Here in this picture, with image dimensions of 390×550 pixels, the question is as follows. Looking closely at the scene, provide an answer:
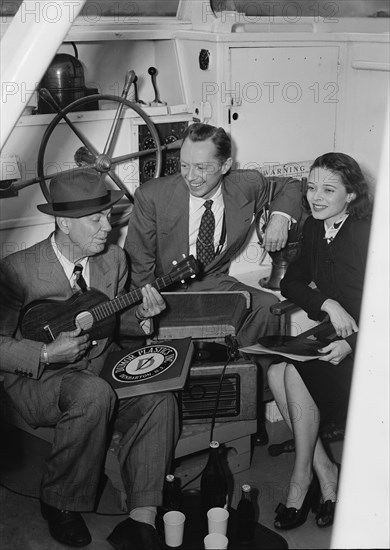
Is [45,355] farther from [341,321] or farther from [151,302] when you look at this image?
[341,321]

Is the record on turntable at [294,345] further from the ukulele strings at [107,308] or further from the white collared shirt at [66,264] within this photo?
the white collared shirt at [66,264]

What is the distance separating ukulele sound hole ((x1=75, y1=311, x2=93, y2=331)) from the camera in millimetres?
2346

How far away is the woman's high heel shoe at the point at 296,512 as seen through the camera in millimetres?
2207

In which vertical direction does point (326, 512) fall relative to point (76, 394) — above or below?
below

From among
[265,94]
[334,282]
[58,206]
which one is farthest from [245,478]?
[265,94]

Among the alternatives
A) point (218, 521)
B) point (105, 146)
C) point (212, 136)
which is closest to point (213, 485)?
point (218, 521)

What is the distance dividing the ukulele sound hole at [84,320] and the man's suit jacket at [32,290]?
0.28 feet

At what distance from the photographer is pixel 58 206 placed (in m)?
2.38

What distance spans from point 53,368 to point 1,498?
54cm

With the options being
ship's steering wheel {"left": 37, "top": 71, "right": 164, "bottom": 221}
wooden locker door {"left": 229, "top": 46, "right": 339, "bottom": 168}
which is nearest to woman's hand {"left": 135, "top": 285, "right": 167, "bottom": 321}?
ship's steering wheel {"left": 37, "top": 71, "right": 164, "bottom": 221}

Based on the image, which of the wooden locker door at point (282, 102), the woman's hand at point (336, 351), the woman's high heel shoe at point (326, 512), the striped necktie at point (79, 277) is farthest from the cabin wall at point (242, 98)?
the woman's high heel shoe at point (326, 512)

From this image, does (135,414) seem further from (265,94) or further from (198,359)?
(265,94)

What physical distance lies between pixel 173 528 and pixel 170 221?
1.23m

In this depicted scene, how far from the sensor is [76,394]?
2213 mm
